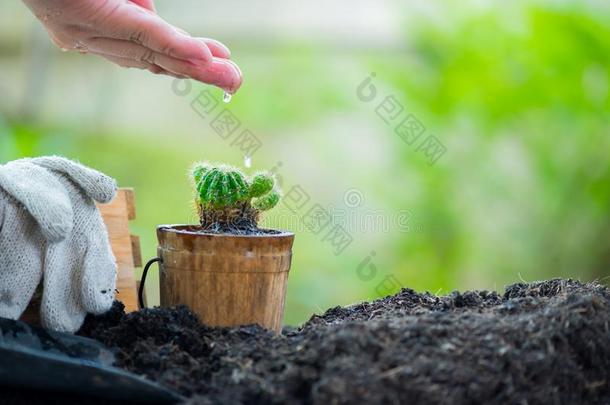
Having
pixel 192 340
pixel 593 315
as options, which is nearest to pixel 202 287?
pixel 192 340

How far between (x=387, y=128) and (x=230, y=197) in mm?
1889

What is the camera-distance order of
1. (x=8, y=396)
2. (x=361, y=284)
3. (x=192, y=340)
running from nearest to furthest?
1. (x=8, y=396)
2. (x=192, y=340)
3. (x=361, y=284)

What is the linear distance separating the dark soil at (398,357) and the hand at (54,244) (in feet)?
0.25

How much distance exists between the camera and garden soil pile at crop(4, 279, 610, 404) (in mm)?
957

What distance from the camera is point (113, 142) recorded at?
3473 mm

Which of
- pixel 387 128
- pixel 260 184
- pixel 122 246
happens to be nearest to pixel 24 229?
pixel 122 246

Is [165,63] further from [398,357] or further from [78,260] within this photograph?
[398,357]

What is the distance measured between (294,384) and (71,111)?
2.70 m

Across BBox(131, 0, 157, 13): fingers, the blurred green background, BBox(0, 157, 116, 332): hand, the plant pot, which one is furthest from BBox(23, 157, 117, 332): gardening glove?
the blurred green background


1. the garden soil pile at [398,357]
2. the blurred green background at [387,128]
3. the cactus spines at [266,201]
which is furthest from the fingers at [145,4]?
the blurred green background at [387,128]

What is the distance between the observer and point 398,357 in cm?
99

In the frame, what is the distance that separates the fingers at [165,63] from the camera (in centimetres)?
142

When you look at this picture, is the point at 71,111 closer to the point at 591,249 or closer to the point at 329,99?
the point at 329,99

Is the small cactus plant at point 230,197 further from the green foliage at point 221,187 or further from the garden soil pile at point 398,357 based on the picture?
the garden soil pile at point 398,357
